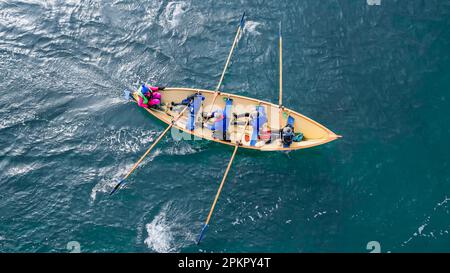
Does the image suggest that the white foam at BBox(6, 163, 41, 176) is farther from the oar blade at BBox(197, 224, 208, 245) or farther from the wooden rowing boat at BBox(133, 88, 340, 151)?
the oar blade at BBox(197, 224, 208, 245)

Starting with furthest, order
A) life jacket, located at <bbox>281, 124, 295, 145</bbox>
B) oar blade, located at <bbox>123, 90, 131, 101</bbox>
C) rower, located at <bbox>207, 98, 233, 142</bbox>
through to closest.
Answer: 1. oar blade, located at <bbox>123, 90, 131, 101</bbox>
2. rower, located at <bbox>207, 98, 233, 142</bbox>
3. life jacket, located at <bbox>281, 124, 295, 145</bbox>

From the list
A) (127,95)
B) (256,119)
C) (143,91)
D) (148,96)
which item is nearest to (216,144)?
(256,119)

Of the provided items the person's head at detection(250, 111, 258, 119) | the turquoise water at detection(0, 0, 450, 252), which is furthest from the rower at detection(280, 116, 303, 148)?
the person's head at detection(250, 111, 258, 119)

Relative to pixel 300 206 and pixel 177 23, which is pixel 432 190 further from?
pixel 177 23

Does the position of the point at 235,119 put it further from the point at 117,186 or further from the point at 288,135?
the point at 117,186

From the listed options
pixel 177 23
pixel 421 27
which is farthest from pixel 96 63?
pixel 421 27
